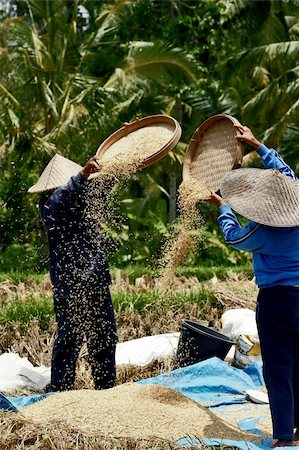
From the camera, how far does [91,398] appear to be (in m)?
4.97

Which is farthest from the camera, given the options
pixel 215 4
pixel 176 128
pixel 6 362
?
pixel 215 4

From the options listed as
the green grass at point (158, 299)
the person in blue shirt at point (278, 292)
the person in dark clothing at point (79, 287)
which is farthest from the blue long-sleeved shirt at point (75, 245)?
the green grass at point (158, 299)

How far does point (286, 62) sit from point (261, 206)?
1438 cm

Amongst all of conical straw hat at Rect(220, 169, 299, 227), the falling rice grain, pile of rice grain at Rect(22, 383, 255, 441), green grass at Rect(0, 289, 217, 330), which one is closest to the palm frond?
green grass at Rect(0, 289, 217, 330)

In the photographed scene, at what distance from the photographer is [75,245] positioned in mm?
5711

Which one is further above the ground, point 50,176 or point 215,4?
point 50,176

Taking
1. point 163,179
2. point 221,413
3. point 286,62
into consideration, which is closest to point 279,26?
point 286,62

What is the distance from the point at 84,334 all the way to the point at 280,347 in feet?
5.76

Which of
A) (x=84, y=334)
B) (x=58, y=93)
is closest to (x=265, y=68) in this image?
(x=58, y=93)

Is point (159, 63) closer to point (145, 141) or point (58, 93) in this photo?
point (58, 93)

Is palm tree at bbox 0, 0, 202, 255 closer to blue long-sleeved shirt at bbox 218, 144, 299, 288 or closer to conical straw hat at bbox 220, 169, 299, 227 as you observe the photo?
conical straw hat at bbox 220, 169, 299, 227

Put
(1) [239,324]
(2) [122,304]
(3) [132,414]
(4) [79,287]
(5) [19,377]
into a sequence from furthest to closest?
(2) [122,304] < (1) [239,324] < (5) [19,377] < (4) [79,287] < (3) [132,414]

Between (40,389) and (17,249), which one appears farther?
(17,249)

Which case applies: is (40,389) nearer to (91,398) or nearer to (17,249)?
(91,398)
